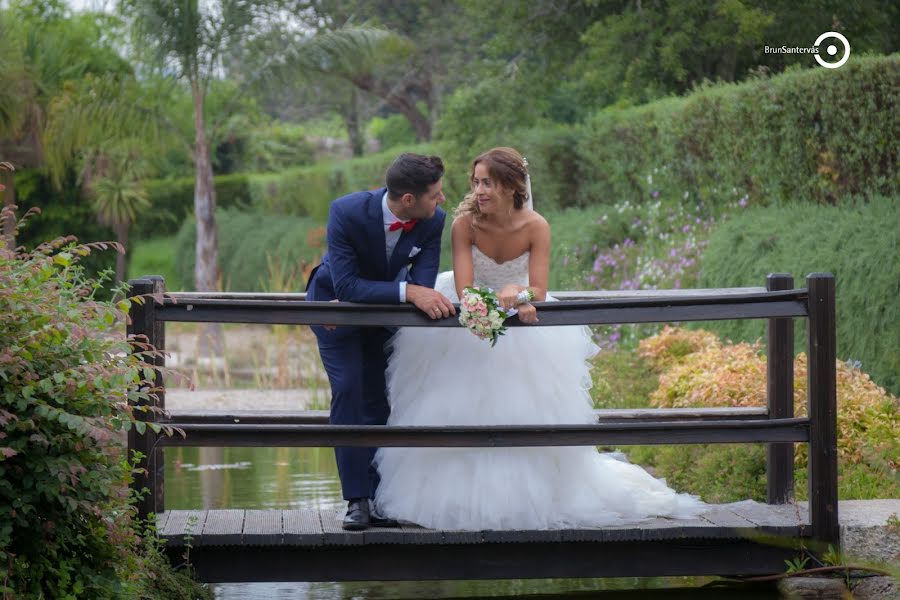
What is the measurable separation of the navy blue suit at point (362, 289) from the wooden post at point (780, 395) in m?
1.70

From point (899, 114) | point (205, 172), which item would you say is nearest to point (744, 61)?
point (899, 114)

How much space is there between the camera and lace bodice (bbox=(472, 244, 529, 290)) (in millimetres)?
5312

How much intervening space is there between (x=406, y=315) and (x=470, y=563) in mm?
1029

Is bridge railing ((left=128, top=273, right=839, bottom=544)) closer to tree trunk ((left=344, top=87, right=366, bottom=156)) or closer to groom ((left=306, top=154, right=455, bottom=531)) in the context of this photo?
groom ((left=306, top=154, right=455, bottom=531))

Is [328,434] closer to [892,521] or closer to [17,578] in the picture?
[17,578]

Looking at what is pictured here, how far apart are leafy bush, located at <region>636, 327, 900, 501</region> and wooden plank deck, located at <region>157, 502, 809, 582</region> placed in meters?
1.58

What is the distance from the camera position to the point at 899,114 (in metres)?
10.1

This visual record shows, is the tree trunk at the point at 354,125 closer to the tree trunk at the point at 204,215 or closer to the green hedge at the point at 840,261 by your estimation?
the tree trunk at the point at 204,215

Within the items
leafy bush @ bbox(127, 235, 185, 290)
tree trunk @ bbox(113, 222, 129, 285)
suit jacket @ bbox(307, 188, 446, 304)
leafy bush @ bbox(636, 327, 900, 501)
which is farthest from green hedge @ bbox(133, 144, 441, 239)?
suit jacket @ bbox(307, 188, 446, 304)

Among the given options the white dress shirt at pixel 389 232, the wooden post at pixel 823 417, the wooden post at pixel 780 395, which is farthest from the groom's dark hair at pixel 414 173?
the wooden post at pixel 780 395

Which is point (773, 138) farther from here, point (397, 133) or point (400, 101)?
point (397, 133)

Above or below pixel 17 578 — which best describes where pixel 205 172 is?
above

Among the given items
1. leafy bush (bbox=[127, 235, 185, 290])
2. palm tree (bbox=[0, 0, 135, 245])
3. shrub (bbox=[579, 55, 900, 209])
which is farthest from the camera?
leafy bush (bbox=[127, 235, 185, 290])

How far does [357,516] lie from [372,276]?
3.21 ft
